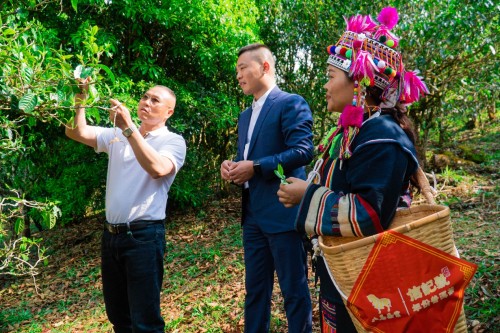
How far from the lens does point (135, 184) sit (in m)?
2.68

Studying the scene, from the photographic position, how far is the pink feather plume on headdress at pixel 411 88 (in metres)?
1.91

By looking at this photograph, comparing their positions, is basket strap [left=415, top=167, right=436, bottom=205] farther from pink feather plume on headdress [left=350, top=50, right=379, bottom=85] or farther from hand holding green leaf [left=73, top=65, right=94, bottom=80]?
hand holding green leaf [left=73, top=65, right=94, bottom=80]

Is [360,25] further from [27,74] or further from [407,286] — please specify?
[27,74]

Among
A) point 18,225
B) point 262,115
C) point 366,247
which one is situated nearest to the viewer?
point 366,247

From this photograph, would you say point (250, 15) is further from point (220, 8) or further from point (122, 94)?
point (122, 94)

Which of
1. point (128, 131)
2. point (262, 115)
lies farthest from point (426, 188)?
point (128, 131)

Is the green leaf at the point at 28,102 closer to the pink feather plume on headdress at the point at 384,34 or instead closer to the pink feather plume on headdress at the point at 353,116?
the pink feather plume on headdress at the point at 353,116

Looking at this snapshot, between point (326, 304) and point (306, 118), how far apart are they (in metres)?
1.33

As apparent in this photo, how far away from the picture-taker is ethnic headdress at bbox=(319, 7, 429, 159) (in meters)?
1.78

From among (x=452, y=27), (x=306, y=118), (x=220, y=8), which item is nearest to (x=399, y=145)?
(x=306, y=118)

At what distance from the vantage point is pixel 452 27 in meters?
5.06

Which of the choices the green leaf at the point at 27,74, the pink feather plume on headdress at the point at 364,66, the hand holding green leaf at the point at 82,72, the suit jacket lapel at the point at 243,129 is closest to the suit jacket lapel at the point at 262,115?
the suit jacket lapel at the point at 243,129

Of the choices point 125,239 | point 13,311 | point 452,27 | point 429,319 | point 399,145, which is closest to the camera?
point 429,319

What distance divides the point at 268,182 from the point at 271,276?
662mm
